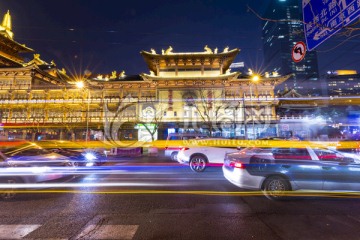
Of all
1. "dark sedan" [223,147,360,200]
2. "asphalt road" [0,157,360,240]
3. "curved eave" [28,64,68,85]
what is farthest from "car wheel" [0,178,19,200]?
"curved eave" [28,64,68,85]

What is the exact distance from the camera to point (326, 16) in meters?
4.52

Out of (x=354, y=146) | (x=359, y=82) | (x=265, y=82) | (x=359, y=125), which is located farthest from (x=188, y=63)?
(x=359, y=82)

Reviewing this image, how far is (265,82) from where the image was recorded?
111 ft

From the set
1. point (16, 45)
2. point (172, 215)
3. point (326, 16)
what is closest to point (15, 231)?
point (172, 215)

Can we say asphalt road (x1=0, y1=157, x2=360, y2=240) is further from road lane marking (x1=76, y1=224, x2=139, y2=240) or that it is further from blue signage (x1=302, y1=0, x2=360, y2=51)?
blue signage (x1=302, y1=0, x2=360, y2=51)

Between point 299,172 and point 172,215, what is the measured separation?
3.47 m

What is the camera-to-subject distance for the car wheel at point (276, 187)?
18.8ft

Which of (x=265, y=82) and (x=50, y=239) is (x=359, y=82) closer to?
(x=265, y=82)

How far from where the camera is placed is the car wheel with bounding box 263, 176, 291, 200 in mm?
5738

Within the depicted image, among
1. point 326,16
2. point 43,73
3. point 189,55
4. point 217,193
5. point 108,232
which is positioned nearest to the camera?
point 108,232

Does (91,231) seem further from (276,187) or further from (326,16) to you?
(326,16)

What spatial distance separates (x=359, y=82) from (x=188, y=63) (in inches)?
4047

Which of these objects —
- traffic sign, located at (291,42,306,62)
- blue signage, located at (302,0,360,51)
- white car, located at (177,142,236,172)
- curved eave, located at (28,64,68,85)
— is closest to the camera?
blue signage, located at (302,0,360,51)

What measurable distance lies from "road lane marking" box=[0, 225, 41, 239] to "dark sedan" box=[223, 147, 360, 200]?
15.7 ft
